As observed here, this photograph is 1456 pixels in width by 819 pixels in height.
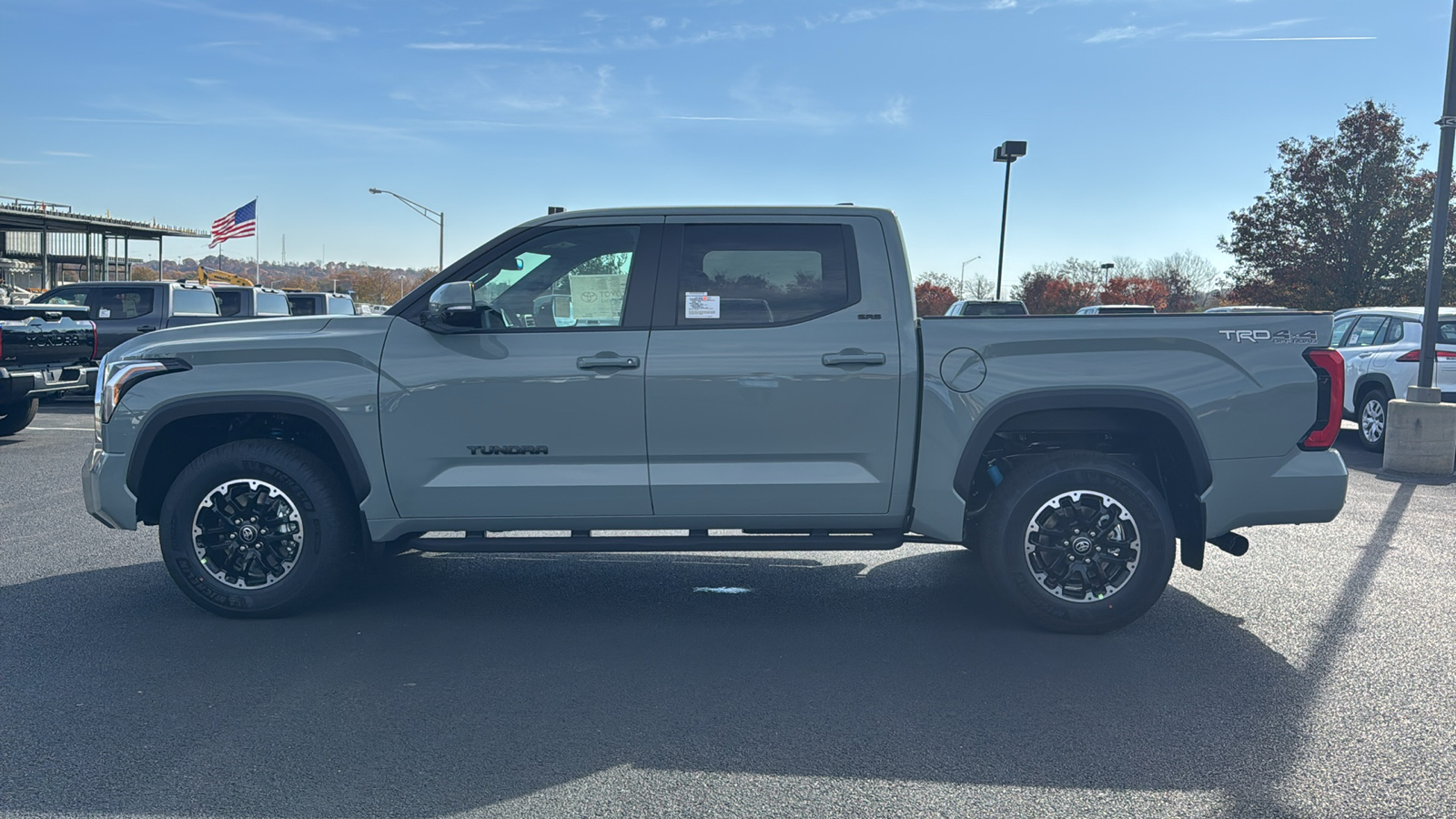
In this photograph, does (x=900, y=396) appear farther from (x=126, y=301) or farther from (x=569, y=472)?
(x=126, y=301)

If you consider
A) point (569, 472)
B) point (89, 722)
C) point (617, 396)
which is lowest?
point (89, 722)

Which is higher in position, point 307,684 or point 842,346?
point 842,346

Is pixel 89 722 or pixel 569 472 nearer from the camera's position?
pixel 89 722

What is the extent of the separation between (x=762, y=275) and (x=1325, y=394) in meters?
2.74

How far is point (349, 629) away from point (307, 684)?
0.77 metres

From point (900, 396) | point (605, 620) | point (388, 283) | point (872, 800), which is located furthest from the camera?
point (388, 283)

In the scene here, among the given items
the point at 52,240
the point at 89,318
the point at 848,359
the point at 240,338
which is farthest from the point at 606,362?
the point at 52,240

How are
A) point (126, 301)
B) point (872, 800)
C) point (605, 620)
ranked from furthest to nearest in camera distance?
point (126, 301) → point (605, 620) → point (872, 800)

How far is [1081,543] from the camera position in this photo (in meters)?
5.09

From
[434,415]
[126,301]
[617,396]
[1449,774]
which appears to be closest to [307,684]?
[434,415]

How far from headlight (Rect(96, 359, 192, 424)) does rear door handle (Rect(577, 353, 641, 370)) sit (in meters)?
1.97

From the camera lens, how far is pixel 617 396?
503cm

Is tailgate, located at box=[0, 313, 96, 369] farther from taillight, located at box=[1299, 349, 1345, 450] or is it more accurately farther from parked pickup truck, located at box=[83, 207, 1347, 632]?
taillight, located at box=[1299, 349, 1345, 450]

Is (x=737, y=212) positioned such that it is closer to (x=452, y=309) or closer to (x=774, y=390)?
(x=774, y=390)
